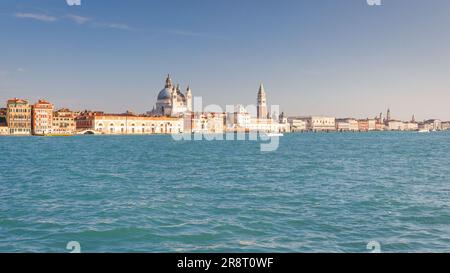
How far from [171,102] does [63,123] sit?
3394 cm

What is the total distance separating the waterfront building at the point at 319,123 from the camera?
126 m

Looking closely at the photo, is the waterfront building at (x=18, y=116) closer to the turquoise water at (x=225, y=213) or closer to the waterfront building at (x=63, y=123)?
the waterfront building at (x=63, y=123)

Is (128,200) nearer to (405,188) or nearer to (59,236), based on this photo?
(59,236)

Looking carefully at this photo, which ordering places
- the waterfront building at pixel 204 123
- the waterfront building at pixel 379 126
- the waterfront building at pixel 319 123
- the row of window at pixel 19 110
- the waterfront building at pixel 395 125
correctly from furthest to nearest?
1. the waterfront building at pixel 395 125
2. the waterfront building at pixel 379 126
3. the waterfront building at pixel 319 123
4. the waterfront building at pixel 204 123
5. the row of window at pixel 19 110

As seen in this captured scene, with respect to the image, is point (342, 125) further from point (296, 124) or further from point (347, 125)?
point (296, 124)

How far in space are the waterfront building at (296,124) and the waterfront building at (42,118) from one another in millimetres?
70850

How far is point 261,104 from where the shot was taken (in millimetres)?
108438

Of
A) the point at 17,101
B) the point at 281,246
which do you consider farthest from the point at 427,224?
the point at 17,101

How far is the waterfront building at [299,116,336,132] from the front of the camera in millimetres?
126250

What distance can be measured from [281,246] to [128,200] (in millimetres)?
4407

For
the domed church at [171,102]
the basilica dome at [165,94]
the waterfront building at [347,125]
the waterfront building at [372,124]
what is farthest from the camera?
the waterfront building at [372,124]

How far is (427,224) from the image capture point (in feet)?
22.2

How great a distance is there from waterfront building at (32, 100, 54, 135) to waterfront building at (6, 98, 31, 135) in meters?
0.81

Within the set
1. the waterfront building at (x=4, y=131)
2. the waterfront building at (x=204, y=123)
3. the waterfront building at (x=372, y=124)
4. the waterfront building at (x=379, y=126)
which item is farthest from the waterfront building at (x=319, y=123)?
the waterfront building at (x=4, y=131)
